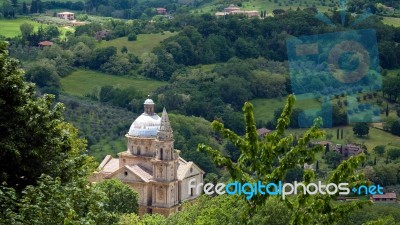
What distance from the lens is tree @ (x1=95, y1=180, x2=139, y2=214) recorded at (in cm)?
6297

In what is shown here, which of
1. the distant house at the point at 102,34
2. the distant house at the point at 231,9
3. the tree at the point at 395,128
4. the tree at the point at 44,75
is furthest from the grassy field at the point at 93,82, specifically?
the distant house at the point at 231,9

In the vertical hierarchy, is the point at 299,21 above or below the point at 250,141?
below

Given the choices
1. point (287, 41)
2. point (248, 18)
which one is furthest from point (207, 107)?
point (248, 18)

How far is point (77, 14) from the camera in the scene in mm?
192875

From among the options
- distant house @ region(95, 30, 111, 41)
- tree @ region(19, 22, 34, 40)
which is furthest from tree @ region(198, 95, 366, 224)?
distant house @ region(95, 30, 111, 41)

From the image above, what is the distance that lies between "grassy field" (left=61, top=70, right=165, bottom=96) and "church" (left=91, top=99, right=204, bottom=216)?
52.1 metres

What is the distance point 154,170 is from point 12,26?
95.2 metres

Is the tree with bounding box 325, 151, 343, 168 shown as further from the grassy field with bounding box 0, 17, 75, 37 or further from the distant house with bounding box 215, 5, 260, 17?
the distant house with bounding box 215, 5, 260, 17

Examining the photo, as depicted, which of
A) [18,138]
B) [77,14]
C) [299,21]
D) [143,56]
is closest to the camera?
[18,138]

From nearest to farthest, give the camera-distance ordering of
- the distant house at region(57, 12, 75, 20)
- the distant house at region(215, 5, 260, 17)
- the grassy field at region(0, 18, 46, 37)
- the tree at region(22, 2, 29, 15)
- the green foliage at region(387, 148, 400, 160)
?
the green foliage at region(387, 148, 400, 160)
the grassy field at region(0, 18, 46, 37)
the distant house at region(215, 5, 260, 17)
the tree at region(22, 2, 29, 15)
the distant house at region(57, 12, 75, 20)

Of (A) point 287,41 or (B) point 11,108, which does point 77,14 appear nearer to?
(A) point 287,41

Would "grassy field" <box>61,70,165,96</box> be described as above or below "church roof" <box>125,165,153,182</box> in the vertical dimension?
below

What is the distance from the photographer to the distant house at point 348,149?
10219cm

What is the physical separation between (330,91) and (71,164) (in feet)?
298
